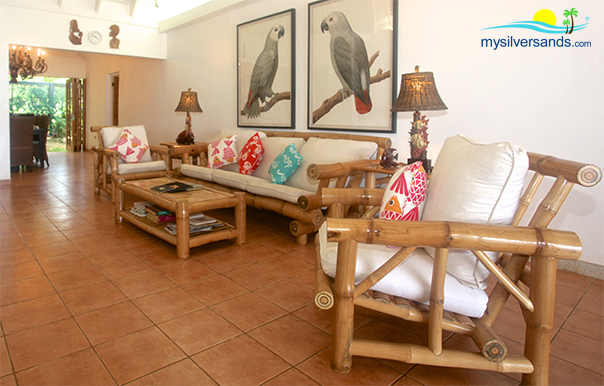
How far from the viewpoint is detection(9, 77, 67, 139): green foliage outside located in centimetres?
1280

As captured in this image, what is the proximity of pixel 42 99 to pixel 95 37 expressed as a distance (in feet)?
26.3

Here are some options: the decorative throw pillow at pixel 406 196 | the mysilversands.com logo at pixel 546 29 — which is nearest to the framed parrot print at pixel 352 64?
the mysilversands.com logo at pixel 546 29

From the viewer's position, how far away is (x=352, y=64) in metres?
Result: 4.13

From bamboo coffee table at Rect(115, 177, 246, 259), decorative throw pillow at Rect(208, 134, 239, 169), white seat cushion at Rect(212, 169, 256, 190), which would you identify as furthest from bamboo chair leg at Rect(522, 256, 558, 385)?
decorative throw pillow at Rect(208, 134, 239, 169)

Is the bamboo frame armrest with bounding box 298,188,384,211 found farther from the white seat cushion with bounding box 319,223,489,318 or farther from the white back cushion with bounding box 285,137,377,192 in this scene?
the white back cushion with bounding box 285,137,377,192

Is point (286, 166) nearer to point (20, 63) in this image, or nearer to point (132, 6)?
point (132, 6)

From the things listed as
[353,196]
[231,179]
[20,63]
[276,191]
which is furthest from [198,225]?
[20,63]

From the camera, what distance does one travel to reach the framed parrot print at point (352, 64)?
385 cm

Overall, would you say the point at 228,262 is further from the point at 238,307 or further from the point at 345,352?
the point at 345,352

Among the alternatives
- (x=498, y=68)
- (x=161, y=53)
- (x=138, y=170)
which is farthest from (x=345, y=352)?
(x=161, y=53)

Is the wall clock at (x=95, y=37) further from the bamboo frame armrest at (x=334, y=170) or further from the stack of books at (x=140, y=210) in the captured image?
the bamboo frame armrest at (x=334, y=170)

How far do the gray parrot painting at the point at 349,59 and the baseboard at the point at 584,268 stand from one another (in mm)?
2123

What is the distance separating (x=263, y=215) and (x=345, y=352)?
2967mm


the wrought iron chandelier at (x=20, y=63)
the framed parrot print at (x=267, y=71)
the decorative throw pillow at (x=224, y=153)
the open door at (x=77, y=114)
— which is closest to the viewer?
the decorative throw pillow at (x=224, y=153)
